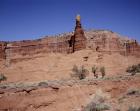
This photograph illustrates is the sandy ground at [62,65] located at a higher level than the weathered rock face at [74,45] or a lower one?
lower

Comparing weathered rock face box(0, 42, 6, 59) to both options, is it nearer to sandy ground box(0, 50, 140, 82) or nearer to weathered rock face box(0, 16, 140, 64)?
weathered rock face box(0, 16, 140, 64)

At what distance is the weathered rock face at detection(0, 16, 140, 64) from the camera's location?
67.6 meters

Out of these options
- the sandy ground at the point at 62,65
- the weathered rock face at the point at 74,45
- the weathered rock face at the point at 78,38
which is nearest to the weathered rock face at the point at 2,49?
the weathered rock face at the point at 74,45

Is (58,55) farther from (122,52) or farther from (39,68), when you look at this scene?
(122,52)

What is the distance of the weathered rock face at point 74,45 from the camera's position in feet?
222

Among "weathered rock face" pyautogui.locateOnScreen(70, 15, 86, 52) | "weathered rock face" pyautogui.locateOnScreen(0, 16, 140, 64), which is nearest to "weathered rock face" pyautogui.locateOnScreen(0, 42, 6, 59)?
"weathered rock face" pyautogui.locateOnScreen(0, 16, 140, 64)

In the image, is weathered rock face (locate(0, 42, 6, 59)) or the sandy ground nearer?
the sandy ground

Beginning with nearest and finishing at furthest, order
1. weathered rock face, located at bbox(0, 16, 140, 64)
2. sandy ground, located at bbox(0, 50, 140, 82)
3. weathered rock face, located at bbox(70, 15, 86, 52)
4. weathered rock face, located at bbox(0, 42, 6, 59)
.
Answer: sandy ground, located at bbox(0, 50, 140, 82) < weathered rock face, located at bbox(70, 15, 86, 52) < weathered rock face, located at bbox(0, 16, 140, 64) < weathered rock face, located at bbox(0, 42, 6, 59)

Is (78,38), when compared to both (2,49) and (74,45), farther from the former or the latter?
(2,49)

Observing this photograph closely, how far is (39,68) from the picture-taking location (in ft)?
211

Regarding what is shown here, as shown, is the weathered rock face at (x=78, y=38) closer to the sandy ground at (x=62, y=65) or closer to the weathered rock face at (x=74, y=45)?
the weathered rock face at (x=74, y=45)

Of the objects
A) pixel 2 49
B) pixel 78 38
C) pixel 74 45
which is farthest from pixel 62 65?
pixel 2 49

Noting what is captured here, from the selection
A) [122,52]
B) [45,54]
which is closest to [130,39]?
[122,52]

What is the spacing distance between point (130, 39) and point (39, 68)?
22.8 metres
